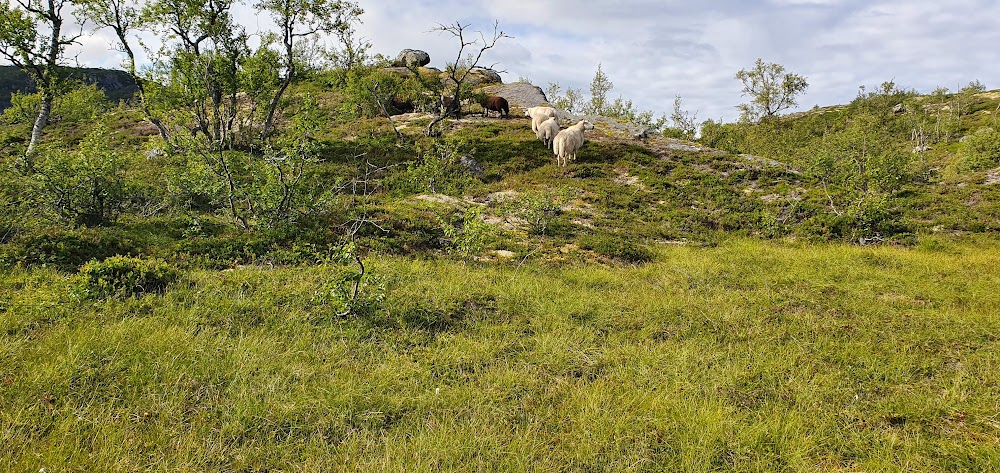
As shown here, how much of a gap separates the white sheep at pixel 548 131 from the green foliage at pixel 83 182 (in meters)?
20.7

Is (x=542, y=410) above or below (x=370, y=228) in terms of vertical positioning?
below

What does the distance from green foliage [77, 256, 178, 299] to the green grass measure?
292mm

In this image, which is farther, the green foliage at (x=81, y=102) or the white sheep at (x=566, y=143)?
the white sheep at (x=566, y=143)

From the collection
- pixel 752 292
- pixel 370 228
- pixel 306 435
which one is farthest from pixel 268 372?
pixel 752 292

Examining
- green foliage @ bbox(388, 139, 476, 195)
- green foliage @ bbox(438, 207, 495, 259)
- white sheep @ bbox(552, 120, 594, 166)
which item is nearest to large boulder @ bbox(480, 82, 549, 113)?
white sheep @ bbox(552, 120, 594, 166)

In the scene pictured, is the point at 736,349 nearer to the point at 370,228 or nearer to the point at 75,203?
the point at 370,228

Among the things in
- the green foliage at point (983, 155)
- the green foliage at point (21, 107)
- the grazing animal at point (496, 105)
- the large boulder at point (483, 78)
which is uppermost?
the large boulder at point (483, 78)

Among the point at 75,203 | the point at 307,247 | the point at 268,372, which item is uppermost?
the point at 75,203

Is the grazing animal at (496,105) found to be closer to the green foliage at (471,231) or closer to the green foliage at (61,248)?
the green foliage at (471,231)

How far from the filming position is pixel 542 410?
5000 mm

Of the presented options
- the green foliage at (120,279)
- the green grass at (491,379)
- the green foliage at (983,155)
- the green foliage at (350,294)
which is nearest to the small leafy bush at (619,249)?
the green grass at (491,379)

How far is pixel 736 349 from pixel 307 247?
32.6 ft

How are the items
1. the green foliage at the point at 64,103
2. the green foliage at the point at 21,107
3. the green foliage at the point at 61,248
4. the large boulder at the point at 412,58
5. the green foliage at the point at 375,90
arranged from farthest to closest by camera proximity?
the large boulder at the point at 412,58 → the green foliage at the point at 375,90 → the green foliage at the point at 64,103 → the green foliage at the point at 21,107 → the green foliage at the point at 61,248

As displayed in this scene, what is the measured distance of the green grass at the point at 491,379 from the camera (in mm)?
4172
